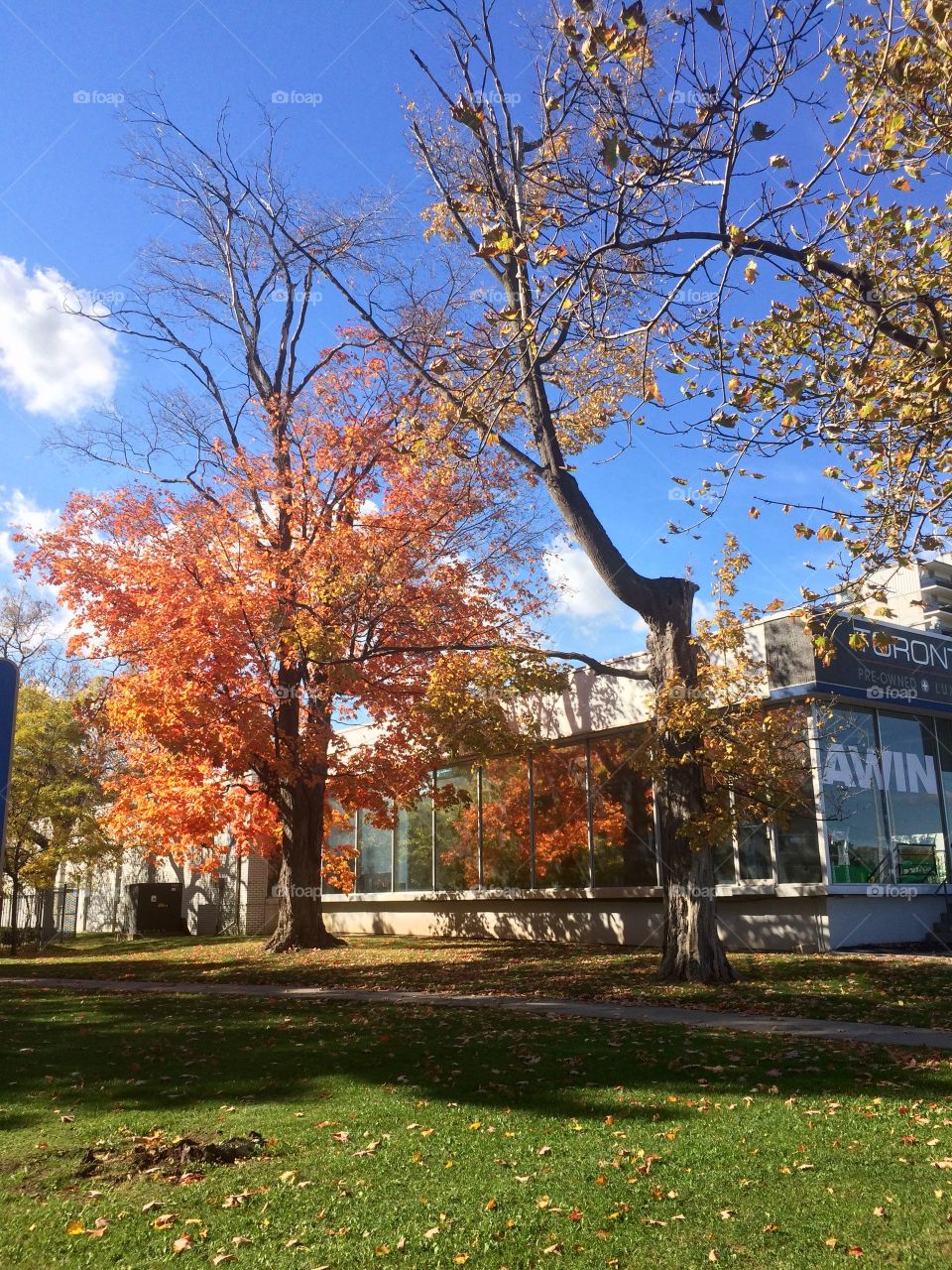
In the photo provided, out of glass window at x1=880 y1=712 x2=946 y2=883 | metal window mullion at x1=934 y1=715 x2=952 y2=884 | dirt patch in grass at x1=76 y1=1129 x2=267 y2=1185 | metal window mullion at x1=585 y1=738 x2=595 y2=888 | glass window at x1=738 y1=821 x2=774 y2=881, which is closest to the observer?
dirt patch in grass at x1=76 y1=1129 x2=267 y2=1185

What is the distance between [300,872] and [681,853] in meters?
10.3

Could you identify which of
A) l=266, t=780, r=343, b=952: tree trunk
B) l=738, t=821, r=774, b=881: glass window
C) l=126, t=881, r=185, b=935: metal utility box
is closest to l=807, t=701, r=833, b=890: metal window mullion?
l=738, t=821, r=774, b=881: glass window

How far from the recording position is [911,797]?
18.3m

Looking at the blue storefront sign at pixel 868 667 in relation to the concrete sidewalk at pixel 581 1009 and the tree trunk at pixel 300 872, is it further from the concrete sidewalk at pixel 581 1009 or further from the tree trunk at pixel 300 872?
the tree trunk at pixel 300 872

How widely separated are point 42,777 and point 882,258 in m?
27.1

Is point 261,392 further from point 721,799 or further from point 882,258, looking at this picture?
point 882,258

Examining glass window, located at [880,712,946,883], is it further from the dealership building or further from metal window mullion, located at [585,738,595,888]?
metal window mullion, located at [585,738,595,888]

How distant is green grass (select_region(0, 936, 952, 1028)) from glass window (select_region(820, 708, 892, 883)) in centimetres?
189

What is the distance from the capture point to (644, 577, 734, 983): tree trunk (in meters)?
13.4

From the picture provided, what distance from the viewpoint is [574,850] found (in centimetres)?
2167

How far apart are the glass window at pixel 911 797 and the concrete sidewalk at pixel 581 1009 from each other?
823 cm

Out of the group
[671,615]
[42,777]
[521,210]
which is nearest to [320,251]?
[671,615]

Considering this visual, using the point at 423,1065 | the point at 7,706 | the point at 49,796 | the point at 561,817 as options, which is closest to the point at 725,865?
the point at 561,817

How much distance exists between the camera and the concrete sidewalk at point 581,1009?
943 cm
